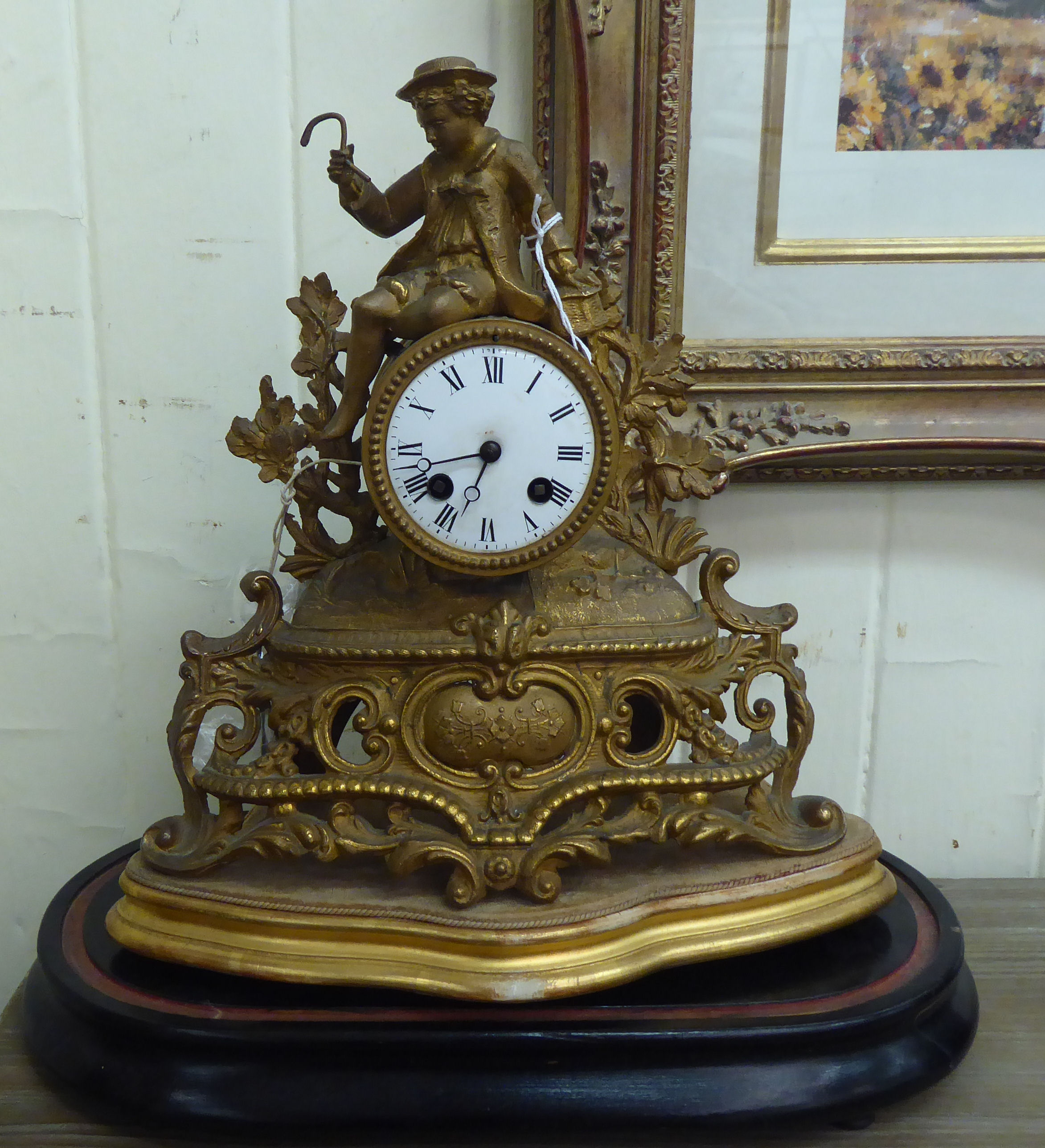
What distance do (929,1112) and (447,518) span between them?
0.51m

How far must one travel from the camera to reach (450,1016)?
2.13ft

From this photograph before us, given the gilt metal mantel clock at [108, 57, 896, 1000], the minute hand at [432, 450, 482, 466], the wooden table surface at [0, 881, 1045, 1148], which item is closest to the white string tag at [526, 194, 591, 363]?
the gilt metal mantel clock at [108, 57, 896, 1000]

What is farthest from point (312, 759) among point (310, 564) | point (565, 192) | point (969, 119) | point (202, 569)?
point (969, 119)

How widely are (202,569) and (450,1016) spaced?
1.78ft

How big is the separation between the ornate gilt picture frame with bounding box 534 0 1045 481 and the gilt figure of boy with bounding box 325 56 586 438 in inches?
7.7

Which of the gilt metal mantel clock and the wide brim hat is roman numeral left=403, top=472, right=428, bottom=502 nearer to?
the gilt metal mantel clock

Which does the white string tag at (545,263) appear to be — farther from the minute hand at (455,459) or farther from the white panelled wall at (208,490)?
the white panelled wall at (208,490)

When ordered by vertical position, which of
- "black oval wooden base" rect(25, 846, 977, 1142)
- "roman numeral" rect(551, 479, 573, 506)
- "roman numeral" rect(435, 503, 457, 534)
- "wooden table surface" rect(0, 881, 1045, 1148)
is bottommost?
"wooden table surface" rect(0, 881, 1045, 1148)

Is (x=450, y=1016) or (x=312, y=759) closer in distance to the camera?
(x=450, y=1016)

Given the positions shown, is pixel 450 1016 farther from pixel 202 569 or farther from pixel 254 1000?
pixel 202 569

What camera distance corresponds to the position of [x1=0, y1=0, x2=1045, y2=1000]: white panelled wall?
919 mm

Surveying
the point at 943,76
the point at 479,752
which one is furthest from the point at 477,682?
the point at 943,76

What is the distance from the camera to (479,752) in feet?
2.35

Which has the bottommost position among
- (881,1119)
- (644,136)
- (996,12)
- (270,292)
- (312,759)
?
(881,1119)
